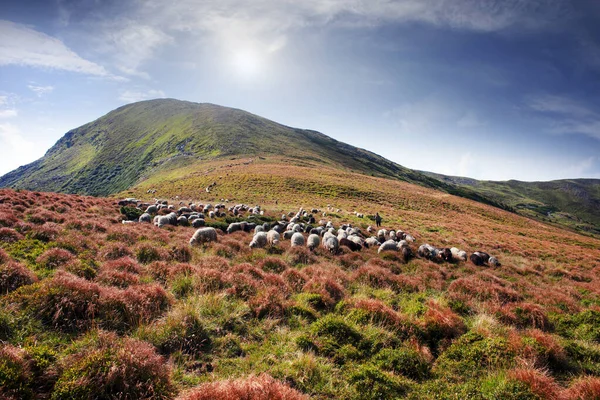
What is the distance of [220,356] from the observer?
5.63m

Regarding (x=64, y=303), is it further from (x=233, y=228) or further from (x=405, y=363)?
(x=233, y=228)

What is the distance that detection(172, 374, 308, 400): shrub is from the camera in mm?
3891

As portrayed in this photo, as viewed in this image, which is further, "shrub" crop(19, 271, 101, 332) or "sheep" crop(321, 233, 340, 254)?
"sheep" crop(321, 233, 340, 254)

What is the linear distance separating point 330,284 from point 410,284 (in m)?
4.00

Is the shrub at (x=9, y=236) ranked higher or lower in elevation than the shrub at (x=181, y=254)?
higher

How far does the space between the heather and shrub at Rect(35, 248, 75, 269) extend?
0.05 m

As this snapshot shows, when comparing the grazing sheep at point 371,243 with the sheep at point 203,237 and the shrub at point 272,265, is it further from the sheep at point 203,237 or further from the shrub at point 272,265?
the sheep at point 203,237

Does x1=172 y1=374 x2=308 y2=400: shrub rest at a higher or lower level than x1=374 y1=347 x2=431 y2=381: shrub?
higher

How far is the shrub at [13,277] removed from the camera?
636 centimetres

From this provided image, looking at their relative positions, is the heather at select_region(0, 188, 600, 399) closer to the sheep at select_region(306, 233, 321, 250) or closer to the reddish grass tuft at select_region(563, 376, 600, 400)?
the reddish grass tuft at select_region(563, 376, 600, 400)

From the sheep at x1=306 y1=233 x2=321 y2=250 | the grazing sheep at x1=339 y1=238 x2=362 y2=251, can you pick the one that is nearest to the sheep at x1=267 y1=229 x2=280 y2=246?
the sheep at x1=306 y1=233 x2=321 y2=250

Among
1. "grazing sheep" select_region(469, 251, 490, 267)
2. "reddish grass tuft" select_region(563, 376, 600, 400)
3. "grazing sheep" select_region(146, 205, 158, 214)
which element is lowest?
"grazing sheep" select_region(469, 251, 490, 267)

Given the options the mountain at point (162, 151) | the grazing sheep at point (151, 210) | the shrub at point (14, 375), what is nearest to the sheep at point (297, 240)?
the shrub at point (14, 375)

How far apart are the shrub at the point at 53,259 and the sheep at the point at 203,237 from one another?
225 inches
